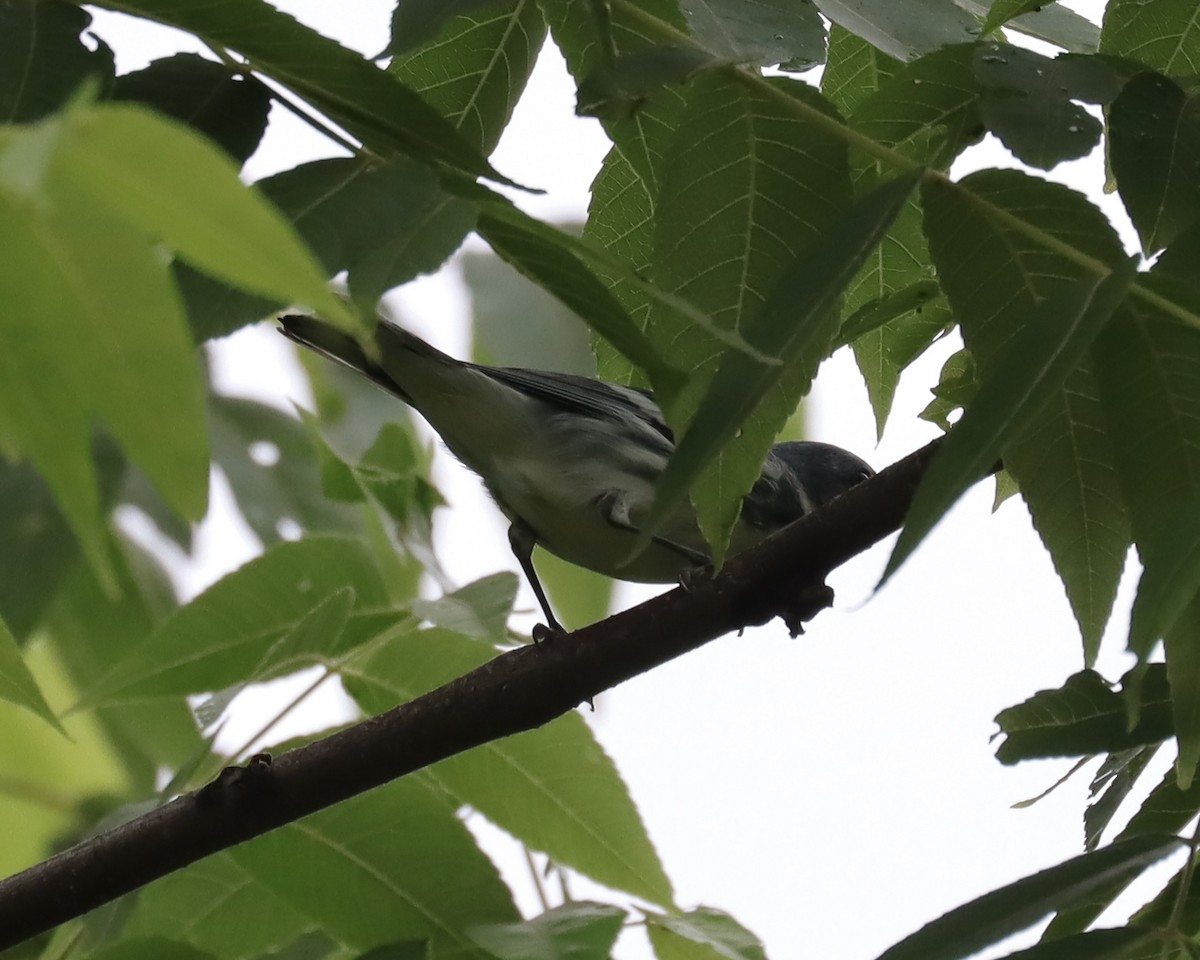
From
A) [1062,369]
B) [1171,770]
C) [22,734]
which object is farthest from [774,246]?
[22,734]

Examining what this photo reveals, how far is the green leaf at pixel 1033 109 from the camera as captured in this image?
1.42 metres

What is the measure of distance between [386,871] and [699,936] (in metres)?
0.39

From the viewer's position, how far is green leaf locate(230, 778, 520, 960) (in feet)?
5.76

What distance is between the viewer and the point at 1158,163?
1.44 m

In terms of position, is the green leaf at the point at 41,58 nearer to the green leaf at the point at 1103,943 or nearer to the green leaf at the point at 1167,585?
the green leaf at the point at 1167,585

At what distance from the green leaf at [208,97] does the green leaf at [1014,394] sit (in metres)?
0.73

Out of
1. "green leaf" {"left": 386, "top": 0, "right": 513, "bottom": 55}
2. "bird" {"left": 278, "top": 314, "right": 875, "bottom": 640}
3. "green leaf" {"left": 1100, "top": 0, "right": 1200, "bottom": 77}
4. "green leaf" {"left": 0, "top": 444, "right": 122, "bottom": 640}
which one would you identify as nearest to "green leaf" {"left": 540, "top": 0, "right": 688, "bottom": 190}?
"green leaf" {"left": 386, "top": 0, "right": 513, "bottom": 55}

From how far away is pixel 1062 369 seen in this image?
A: 118 centimetres

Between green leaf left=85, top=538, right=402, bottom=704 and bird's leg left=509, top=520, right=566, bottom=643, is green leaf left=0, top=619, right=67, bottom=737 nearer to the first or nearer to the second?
green leaf left=85, top=538, right=402, bottom=704

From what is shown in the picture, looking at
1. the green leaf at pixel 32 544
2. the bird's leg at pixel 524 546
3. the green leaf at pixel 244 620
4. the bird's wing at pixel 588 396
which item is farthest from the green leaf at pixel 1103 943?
the bird's wing at pixel 588 396

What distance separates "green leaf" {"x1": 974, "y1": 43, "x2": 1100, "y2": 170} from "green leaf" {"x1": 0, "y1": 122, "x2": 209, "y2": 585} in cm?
96

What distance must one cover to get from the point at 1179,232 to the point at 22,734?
271 cm

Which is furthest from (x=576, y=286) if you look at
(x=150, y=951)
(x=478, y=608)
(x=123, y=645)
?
(x=123, y=645)

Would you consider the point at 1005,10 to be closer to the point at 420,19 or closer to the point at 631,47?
the point at 631,47
